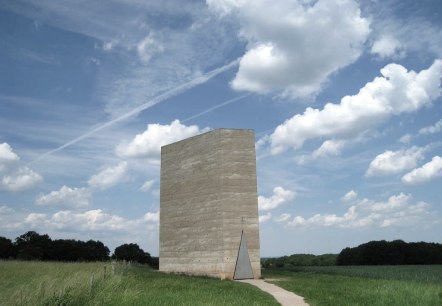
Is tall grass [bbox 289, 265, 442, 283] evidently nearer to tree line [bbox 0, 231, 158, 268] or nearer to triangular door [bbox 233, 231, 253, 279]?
triangular door [bbox 233, 231, 253, 279]

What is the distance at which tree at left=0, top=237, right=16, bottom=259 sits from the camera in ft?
180

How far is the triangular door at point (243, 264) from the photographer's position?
91.7 feet

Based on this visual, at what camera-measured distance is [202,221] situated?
30.1m

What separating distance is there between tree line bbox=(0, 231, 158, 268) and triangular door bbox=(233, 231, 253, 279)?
100 feet

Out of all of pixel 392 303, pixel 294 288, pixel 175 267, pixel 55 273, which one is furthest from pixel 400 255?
pixel 55 273

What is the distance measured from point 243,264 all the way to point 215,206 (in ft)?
13.1

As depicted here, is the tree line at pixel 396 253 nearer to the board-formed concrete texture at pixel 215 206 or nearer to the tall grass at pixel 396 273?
the tall grass at pixel 396 273

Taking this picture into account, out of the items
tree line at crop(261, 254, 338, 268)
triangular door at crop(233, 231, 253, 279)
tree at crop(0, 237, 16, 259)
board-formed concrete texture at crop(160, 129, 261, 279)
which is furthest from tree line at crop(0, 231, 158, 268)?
triangular door at crop(233, 231, 253, 279)

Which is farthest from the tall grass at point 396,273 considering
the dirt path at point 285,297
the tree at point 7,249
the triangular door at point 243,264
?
the tree at point 7,249

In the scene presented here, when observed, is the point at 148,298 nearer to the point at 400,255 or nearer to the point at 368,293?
the point at 368,293

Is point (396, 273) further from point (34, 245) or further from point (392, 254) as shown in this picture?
point (34, 245)

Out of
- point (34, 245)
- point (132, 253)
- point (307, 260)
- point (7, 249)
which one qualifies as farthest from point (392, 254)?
point (7, 249)

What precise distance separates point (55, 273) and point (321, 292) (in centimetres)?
1029

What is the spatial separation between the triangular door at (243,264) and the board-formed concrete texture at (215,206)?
10 cm
